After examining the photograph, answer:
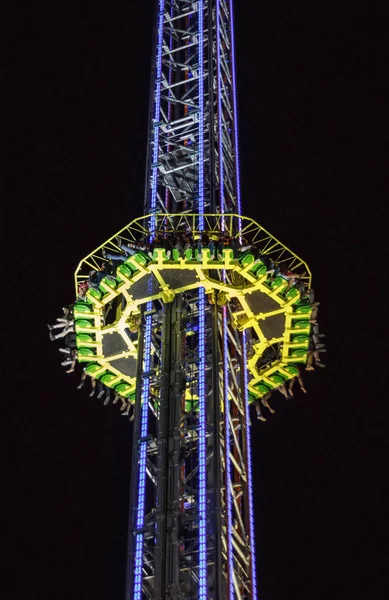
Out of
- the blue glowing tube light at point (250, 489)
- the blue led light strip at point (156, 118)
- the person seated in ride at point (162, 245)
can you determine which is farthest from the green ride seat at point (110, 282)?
the blue glowing tube light at point (250, 489)

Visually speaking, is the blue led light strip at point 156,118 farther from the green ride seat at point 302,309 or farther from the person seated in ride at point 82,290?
the green ride seat at point 302,309

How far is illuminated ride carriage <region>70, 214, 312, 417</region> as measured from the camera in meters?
23.9

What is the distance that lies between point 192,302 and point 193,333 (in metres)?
0.87

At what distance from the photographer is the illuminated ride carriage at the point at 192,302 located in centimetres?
2391

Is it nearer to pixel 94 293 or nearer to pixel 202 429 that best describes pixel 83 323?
pixel 94 293

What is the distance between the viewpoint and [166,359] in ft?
76.0

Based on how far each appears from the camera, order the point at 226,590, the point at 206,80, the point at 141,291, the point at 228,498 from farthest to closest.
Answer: the point at 206,80 < the point at 141,291 < the point at 228,498 < the point at 226,590

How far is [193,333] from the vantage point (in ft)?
81.5

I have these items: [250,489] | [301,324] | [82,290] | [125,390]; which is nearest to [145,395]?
[250,489]

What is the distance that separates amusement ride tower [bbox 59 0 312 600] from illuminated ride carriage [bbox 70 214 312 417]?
0.04 meters

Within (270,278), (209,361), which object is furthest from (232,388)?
(270,278)

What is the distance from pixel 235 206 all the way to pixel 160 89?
4.70 m

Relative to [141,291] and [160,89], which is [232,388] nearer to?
[141,291]

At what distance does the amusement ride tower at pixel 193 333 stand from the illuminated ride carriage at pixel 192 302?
4 centimetres
